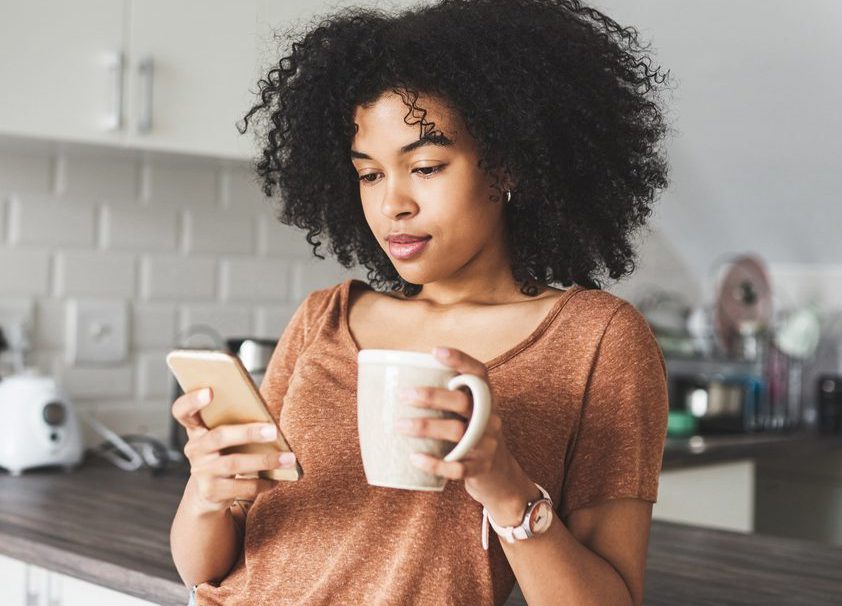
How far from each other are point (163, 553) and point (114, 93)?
95cm

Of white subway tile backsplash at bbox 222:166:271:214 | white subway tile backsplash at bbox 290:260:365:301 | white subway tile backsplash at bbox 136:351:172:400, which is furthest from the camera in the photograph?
white subway tile backsplash at bbox 290:260:365:301

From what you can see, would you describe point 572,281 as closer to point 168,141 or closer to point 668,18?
point 168,141

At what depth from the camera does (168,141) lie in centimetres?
210

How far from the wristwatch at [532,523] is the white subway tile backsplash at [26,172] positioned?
1.64 m

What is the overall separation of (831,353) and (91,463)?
7.99 ft

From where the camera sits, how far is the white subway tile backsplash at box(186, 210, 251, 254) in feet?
8.16

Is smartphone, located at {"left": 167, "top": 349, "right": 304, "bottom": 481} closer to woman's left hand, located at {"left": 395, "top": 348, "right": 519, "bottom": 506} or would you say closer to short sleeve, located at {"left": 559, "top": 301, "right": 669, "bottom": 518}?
woman's left hand, located at {"left": 395, "top": 348, "right": 519, "bottom": 506}

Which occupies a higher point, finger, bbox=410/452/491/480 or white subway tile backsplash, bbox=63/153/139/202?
white subway tile backsplash, bbox=63/153/139/202

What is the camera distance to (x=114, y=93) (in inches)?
79.5

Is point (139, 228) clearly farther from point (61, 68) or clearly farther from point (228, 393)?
point (228, 393)

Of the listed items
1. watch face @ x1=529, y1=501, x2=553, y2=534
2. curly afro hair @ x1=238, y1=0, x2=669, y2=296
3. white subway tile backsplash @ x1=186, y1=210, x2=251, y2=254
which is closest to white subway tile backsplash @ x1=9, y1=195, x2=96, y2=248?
white subway tile backsplash @ x1=186, y1=210, x2=251, y2=254

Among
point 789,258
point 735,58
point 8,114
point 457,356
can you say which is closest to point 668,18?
point 735,58

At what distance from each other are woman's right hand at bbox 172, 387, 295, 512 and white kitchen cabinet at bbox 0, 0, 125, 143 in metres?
1.19

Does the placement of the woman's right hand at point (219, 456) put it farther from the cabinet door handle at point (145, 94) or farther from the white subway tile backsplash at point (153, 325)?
the white subway tile backsplash at point (153, 325)
